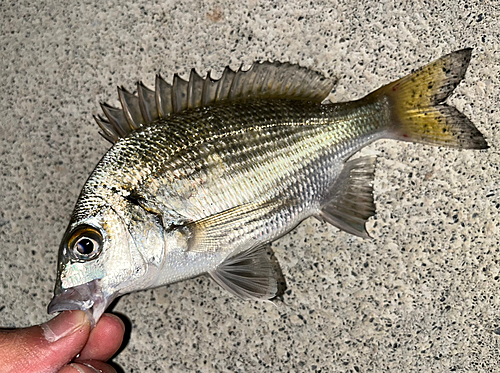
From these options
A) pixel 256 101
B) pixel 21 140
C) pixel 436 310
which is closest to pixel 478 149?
pixel 436 310

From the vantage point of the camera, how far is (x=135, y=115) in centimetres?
163

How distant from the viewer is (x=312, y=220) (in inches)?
73.0

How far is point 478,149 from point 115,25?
156 cm

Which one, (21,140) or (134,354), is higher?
(21,140)

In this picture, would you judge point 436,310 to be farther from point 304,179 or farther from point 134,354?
point 134,354

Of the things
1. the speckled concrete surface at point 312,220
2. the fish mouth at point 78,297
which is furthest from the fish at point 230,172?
the speckled concrete surface at point 312,220

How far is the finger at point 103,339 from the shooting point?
1.63m

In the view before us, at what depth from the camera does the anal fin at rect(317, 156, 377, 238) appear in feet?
5.58

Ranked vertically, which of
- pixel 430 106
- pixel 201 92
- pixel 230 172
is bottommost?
pixel 230 172

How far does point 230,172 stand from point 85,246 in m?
0.50

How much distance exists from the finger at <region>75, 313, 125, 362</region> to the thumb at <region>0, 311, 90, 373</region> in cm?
14

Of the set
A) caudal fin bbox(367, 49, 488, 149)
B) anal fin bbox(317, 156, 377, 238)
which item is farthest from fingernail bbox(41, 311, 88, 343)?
caudal fin bbox(367, 49, 488, 149)

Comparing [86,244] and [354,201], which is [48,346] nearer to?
[86,244]

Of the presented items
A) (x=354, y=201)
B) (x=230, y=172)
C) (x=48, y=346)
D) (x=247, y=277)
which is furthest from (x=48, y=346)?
(x=354, y=201)
